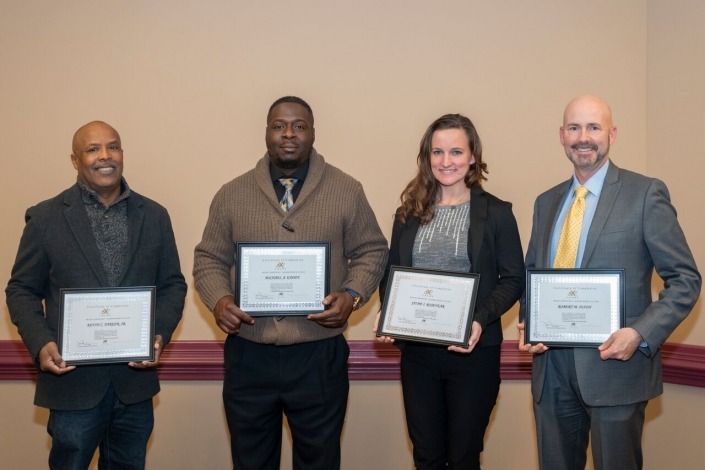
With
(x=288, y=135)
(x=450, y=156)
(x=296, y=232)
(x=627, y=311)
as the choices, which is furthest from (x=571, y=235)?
(x=288, y=135)

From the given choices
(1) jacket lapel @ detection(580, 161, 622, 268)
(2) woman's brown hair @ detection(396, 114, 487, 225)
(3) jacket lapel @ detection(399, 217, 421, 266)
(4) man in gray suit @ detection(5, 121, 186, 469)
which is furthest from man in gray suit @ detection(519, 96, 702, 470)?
(4) man in gray suit @ detection(5, 121, 186, 469)

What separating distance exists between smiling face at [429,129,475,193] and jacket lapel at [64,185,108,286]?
1.48 meters

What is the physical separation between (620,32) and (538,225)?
1.67m

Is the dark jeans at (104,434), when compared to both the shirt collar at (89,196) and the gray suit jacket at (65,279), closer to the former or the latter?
the gray suit jacket at (65,279)

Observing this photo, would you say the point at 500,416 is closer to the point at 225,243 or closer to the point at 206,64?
the point at 225,243

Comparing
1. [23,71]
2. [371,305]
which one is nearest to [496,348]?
[371,305]

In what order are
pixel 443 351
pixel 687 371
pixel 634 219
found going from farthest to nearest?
pixel 687 371 < pixel 443 351 < pixel 634 219

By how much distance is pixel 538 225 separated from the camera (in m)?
2.97

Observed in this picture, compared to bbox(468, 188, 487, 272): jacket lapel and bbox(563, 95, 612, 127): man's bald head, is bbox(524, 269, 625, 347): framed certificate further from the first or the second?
bbox(563, 95, 612, 127): man's bald head

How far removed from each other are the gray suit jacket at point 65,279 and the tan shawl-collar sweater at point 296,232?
1.00ft

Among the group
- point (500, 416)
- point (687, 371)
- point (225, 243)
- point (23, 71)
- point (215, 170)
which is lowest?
point (500, 416)

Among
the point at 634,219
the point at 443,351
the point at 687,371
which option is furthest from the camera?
the point at 687,371

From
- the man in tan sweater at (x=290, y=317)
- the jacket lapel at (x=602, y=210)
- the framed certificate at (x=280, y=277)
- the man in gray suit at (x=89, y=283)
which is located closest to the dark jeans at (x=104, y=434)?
the man in gray suit at (x=89, y=283)

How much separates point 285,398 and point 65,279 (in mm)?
1045
